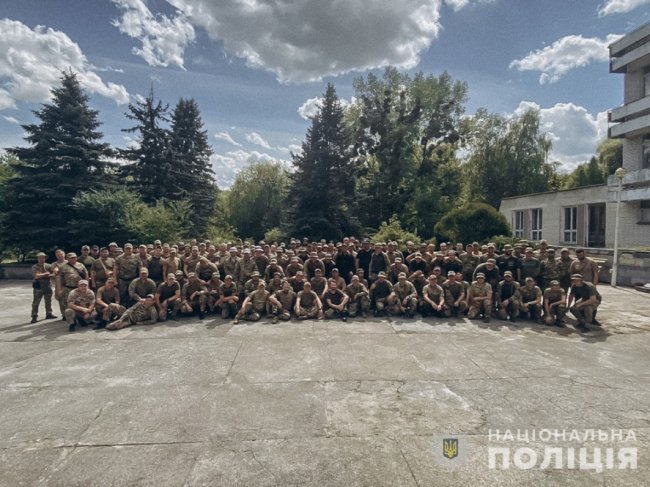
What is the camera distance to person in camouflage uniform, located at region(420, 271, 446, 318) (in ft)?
30.2

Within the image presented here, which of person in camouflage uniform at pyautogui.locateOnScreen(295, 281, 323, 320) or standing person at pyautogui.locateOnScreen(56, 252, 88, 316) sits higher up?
standing person at pyautogui.locateOnScreen(56, 252, 88, 316)

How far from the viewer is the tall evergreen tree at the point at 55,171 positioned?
17656mm

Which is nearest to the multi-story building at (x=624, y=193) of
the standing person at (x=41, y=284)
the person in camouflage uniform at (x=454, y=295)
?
the person in camouflage uniform at (x=454, y=295)

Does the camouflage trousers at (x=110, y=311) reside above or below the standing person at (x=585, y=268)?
below

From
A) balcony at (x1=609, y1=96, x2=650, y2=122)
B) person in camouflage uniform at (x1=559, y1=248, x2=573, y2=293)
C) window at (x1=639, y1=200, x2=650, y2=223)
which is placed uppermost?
balcony at (x1=609, y1=96, x2=650, y2=122)

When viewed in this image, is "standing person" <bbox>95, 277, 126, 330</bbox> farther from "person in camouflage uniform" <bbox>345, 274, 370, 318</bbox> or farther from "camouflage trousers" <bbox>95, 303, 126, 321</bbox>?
"person in camouflage uniform" <bbox>345, 274, 370, 318</bbox>

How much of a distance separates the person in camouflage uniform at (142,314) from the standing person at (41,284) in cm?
248

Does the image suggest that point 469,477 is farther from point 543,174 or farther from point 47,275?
point 543,174

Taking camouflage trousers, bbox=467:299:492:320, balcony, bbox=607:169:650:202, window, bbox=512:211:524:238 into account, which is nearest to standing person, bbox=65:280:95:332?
camouflage trousers, bbox=467:299:492:320

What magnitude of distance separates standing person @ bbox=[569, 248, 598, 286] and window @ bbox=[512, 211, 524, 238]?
18.3 metres

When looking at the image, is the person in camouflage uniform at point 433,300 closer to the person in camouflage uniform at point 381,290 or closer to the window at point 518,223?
the person in camouflage uniform at point 381,290

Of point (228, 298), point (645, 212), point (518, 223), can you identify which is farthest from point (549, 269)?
point (518, 223)

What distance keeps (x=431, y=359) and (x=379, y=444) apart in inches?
109

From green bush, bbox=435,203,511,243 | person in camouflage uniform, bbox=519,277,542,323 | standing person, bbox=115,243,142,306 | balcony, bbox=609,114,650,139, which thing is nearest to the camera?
person in camouflage uniform, bbox=519,277,542,323
